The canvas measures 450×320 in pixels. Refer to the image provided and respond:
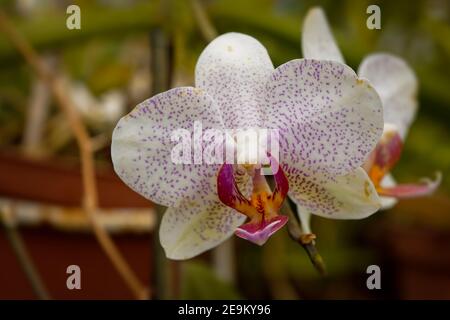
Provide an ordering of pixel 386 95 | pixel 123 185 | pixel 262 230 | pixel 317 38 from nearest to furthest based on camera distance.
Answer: pixel 262 230, pixel 317 38, pixel 386 95, pixel 123 185

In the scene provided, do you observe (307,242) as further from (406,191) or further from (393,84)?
(393,84)

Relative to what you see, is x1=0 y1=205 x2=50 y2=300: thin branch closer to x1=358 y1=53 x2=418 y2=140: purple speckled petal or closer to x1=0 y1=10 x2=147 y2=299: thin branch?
x1=0 y1=10 x2=147 y2=299: thin branch

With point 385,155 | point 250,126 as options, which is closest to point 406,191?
point 385,155

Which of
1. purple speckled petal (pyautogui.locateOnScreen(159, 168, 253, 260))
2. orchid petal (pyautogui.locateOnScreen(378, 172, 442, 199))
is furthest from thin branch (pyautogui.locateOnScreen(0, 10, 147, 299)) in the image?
orchid petal (pyautogui.locateOnScreen(378, 172, 442, 199))

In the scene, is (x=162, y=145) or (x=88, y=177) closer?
(x=162, y=145)

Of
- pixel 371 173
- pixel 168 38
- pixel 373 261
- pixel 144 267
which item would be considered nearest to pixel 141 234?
pixel 144 267

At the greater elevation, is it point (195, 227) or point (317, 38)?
point (317, 38)
